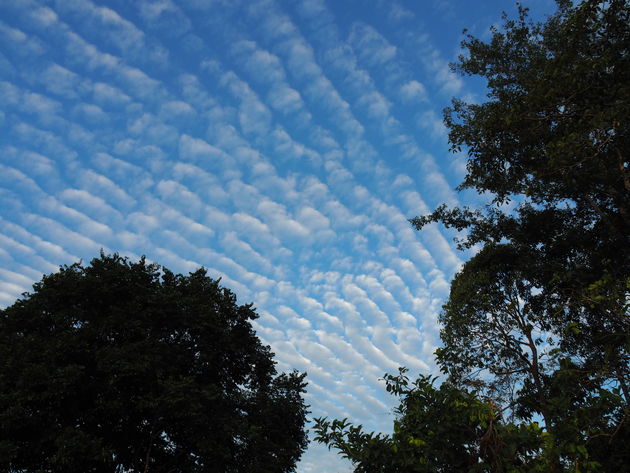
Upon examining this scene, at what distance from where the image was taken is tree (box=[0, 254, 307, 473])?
17.2 meters

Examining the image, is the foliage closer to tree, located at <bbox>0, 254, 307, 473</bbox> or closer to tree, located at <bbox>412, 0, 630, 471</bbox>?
tree, located at <bbox>412, 0, 630, 471</bbox>

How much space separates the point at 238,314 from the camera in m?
24.9

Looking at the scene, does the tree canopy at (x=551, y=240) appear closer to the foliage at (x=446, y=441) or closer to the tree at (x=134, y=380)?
the foliage at (x=446, y=441)

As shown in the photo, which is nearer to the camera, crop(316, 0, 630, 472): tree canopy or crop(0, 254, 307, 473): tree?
crop(316, 0, 630, 472): tree canopy

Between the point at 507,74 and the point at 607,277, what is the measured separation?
45.5ft

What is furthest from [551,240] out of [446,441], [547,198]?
[446,441]

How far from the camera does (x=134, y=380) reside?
19.0 meters

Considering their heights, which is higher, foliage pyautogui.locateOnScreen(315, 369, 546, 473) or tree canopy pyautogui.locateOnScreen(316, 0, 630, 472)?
tree canopy pyautogui.locateOnScreen(316, 0, 630, 472)

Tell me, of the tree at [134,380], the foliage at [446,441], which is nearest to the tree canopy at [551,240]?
the foliage at [446,441]

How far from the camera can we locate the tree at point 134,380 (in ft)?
56.4

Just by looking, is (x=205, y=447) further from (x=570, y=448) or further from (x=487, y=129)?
(x=570, y=448)

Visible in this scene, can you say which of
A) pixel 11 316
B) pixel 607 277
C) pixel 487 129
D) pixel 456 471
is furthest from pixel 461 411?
pixel 11 316

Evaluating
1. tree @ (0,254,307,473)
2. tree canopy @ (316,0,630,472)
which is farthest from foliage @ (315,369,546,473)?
tree @ (0,254,307,473)

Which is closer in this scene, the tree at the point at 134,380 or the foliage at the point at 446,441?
the foliage at the point at 446,441
